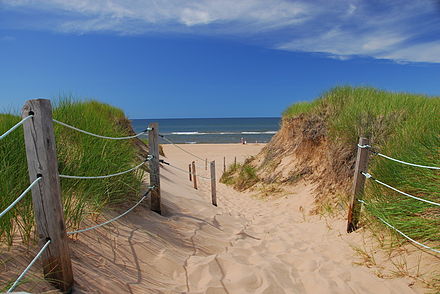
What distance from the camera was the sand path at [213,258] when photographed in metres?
2.68

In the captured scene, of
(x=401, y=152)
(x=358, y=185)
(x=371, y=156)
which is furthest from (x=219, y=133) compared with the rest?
(x=401, y=152)

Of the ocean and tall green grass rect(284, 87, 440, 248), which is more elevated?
tall green grass rect(284, 87, 440, 248)

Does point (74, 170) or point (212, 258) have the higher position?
point (74, 170)

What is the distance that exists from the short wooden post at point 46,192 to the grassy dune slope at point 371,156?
10.6 ft

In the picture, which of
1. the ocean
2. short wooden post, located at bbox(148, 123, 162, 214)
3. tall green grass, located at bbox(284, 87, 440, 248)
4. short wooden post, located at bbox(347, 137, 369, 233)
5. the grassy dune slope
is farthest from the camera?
the ocean

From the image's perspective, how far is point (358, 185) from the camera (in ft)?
13.7

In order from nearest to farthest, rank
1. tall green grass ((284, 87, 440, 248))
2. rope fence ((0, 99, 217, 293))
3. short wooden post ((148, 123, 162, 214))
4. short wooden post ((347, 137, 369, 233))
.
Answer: rope fence ((0, 99, 217, 293))
tall green grass ((284, 87, 440, 248))
short wooden post ((347, 137, 369, 233))
short wooden post ((148, 123, 162, 214))

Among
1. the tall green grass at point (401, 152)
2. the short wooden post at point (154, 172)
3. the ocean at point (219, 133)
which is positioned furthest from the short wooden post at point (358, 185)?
the ocean at point (219, 133)

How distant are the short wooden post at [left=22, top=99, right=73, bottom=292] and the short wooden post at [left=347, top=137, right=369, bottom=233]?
367 centimetres

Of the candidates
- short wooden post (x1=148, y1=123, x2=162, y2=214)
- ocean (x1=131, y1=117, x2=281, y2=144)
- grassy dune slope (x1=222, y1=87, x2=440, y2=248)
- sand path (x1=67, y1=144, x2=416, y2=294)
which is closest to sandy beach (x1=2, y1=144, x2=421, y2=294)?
sand path (x1=67, y1=144, x2=416, y2=294)

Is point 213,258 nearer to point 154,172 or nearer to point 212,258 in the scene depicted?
point 212,258

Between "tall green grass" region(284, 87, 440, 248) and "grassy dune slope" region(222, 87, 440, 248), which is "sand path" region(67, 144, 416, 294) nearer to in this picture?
"tall green grass" region(284, 87, 440, 248)

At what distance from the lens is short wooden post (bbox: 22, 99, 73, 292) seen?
197 cm

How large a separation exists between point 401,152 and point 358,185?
0.71m
